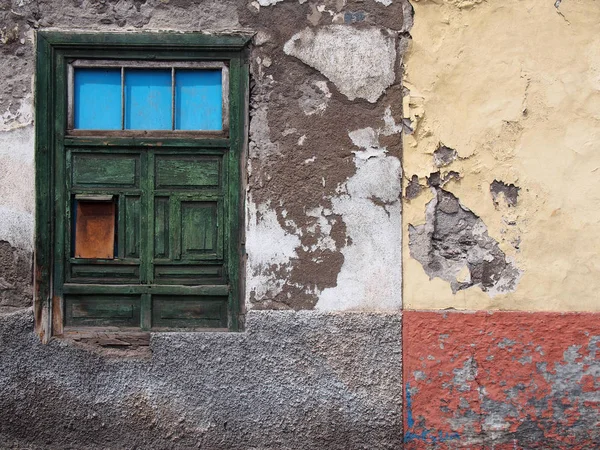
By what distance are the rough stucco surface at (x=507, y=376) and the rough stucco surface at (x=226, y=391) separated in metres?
0.19

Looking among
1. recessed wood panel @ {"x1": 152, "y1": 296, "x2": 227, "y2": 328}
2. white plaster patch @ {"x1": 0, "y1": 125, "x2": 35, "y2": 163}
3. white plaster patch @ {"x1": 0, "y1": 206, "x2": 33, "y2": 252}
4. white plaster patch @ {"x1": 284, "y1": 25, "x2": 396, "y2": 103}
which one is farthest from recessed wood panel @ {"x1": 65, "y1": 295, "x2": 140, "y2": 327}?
white plaster patch @ {"x1": 284, "y1": 25, "x2": 396, "y2": 103}

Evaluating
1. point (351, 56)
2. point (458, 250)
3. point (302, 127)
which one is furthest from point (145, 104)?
point (458, 250)

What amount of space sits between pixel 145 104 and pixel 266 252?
1073mm

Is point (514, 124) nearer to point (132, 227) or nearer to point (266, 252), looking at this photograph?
point (266, 252)

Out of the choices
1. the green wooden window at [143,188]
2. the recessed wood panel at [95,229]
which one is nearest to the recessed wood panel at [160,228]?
the green wooden window at [143,188]

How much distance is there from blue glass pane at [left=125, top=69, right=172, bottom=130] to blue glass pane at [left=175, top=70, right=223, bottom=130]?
63 millimetres

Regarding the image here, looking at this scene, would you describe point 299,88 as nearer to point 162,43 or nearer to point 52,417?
point 162,43

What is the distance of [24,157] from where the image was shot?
349cm

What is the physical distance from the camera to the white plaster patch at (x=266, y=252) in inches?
138

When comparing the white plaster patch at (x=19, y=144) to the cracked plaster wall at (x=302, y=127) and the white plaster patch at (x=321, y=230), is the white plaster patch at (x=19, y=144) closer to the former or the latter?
the cracked plaster wall at (x=302, y=127)

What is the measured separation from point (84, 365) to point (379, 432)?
1.63 metres

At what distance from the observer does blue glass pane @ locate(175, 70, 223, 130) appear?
3604 millimetres

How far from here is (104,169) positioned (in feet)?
11.8

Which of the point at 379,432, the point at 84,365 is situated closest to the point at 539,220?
the point at 379,432
